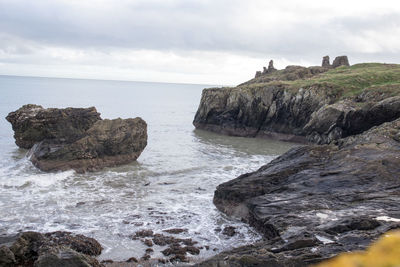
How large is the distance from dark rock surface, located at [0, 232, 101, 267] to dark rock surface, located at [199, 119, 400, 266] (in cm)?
455

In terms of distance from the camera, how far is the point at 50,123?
123ft

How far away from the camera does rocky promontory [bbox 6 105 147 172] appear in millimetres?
32719

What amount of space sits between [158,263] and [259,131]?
4421 cm

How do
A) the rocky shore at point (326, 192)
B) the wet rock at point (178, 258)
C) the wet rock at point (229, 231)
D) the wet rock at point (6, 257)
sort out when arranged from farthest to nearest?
the wet rock at point (229, 231), the wet rock at point (178, 258), the wet rock at point (6, 257), the rocky shore at point (326, 192)

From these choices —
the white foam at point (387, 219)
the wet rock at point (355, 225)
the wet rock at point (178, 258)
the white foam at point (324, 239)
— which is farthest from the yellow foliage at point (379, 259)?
the wet rock at point (178, 258)

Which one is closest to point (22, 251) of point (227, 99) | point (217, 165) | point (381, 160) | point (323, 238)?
point (323, 238)

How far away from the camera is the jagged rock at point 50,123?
122 ft

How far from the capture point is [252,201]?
18.7 m

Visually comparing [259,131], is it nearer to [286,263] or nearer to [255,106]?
[255,106]

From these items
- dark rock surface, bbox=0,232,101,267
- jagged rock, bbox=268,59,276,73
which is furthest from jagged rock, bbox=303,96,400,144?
jagged rock, bbox=268,59,276,73

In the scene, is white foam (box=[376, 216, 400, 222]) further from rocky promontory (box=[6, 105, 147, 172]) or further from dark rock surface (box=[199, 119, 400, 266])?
rocky promontory (box=[6, 105, 147, 172])

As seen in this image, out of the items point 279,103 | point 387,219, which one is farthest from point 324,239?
point 279,103

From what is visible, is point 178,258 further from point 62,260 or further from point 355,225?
point 355,225

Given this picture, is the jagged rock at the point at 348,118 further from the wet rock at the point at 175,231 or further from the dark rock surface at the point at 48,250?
the dark rock surface at the point at 48,250
